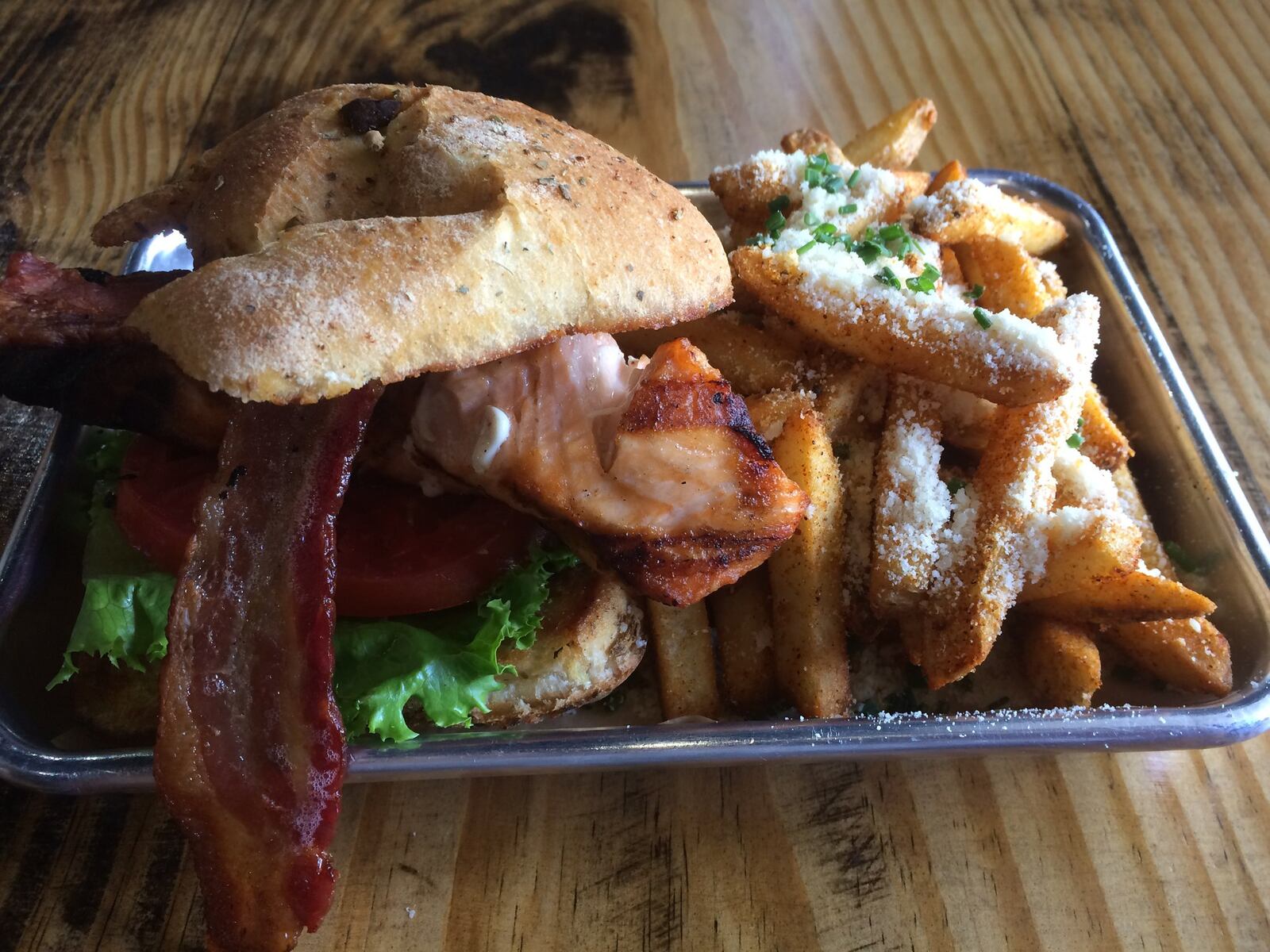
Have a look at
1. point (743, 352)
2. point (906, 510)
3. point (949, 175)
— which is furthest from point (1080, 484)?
point (949, 175)

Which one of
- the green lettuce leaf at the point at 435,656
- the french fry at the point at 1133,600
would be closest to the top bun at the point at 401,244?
the green lettuce leaf at the point at 435,656

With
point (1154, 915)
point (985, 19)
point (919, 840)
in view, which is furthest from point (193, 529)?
point (985, 19)

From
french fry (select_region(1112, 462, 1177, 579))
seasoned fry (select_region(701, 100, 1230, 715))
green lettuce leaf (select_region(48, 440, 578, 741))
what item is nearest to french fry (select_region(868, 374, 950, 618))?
seasoned fry (select_region(701, 100, 1230, 715))

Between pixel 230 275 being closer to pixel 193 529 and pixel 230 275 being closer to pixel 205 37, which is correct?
pixel 193 529

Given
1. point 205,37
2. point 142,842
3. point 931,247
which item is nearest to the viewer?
point 142,842

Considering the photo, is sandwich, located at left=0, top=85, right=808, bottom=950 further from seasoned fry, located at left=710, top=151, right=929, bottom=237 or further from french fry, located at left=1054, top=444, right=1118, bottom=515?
french fry, located at left=1054, top=444, right=1118, bottom=515

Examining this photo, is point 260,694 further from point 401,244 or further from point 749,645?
point 749,645

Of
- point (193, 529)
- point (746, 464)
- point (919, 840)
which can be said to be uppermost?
point (746, 464)
